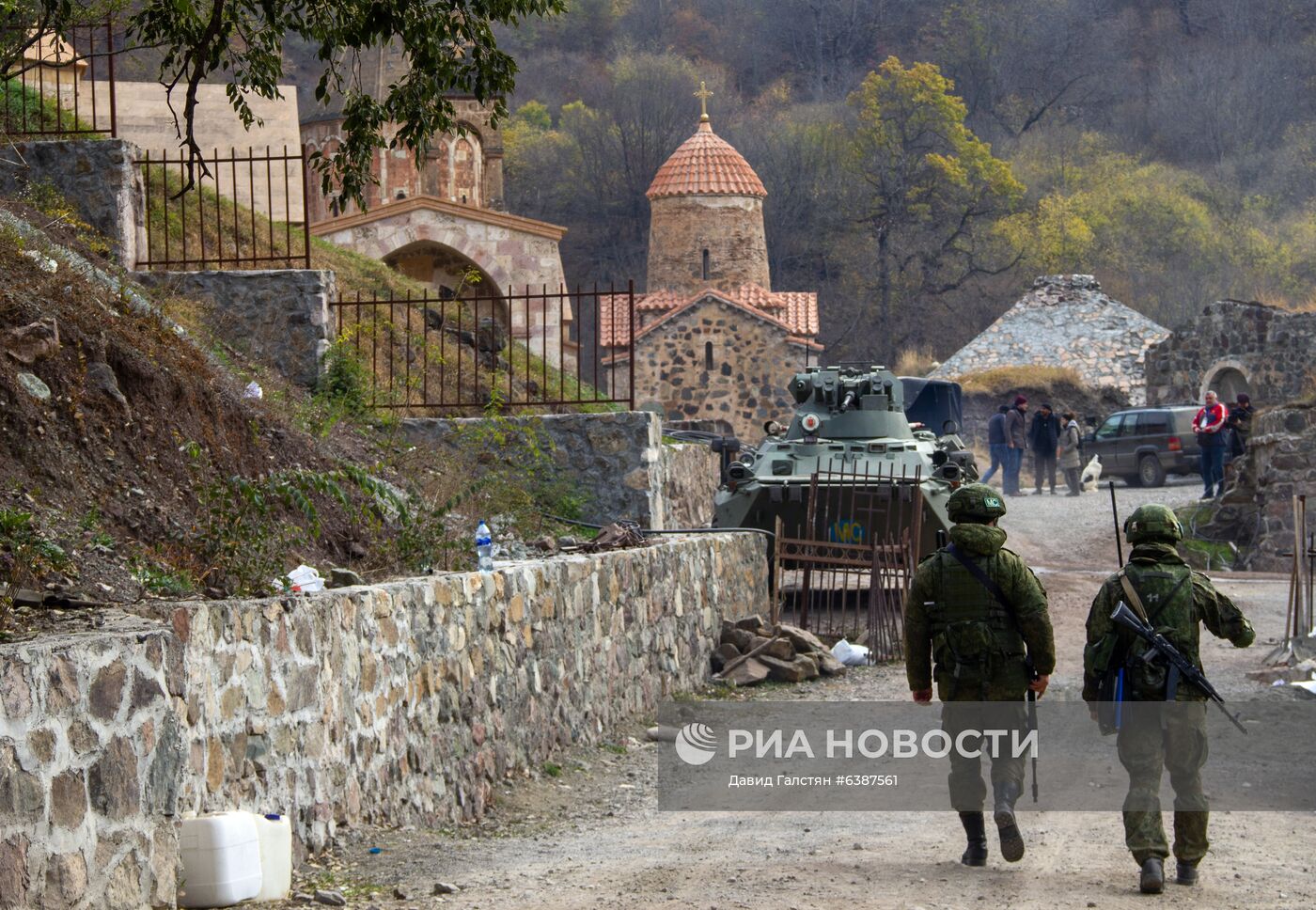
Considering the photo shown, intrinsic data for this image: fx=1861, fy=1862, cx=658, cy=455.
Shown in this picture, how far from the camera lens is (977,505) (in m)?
7.79

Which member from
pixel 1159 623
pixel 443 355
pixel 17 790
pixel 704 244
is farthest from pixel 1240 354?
pixel 17 790

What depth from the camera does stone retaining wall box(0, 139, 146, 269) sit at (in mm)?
14414

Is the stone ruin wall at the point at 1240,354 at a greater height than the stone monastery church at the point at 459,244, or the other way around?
the stone monastery church at the point at 459,244

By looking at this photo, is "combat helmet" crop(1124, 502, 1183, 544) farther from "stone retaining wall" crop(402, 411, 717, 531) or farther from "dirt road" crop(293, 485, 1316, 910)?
"stone retaining wall" crop(402, 411, 717, 531)

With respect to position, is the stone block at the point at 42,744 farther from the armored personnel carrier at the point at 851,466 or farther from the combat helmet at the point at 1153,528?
the armored personnel carrier at the point at 851,466

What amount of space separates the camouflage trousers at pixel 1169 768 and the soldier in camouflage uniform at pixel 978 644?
45cm

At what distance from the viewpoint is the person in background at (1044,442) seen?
32844 mm

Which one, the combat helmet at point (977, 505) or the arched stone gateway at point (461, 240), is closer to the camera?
the combat helmet at point (977, 505)

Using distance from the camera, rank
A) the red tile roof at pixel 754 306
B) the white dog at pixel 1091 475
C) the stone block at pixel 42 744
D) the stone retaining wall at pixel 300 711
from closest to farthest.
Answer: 1. the stone block at pixel 42 744
2. the stone retaining wall at pixel 300 711
3. the white dog at pixel 1091 475
4. the red tile roof at pixel 754 306

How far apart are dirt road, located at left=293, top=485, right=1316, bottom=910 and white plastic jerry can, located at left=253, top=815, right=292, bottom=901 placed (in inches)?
11.0

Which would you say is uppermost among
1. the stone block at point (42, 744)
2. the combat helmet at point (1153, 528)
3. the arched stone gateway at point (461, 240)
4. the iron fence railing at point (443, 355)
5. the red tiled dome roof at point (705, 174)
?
the red tiled dome roof at point (705, 174)

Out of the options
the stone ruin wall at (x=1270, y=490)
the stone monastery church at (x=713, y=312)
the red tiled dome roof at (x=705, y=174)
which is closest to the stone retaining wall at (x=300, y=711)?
the stone ruin wall at (x=1270, y=490)

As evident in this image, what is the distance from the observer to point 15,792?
5.61m

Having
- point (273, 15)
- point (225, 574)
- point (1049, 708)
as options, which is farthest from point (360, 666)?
point (1049, 708)
